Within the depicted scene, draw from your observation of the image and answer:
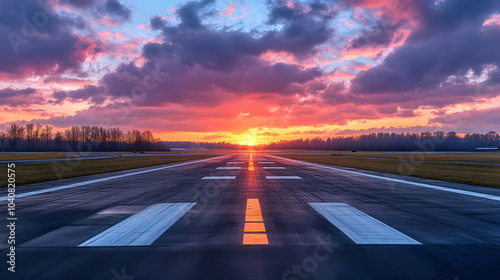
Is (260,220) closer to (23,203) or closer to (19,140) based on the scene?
(23,203)

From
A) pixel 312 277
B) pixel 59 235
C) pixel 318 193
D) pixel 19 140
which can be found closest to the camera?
pixel 312 277

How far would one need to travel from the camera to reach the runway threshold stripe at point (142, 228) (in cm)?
498

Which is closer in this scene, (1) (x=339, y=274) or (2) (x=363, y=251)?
(1) (x=339, y=274)

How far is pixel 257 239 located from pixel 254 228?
2.60 feet

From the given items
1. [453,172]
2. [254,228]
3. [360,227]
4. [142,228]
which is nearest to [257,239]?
[254,228]

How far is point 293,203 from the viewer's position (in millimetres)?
8867

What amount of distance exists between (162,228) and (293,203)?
449 centimetres

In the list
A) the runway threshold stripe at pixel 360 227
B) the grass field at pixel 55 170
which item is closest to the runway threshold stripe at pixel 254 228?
the runway threshold stripe at pixel 360 227

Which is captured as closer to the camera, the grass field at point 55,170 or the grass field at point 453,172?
the grass field at point 453,172

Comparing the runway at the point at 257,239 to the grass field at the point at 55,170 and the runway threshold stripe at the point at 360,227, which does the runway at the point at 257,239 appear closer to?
the runway threshold stripe at the point at 360,227

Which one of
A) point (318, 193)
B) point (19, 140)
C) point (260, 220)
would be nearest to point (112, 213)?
point (260, 220)

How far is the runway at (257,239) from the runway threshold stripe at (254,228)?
1.0 inches

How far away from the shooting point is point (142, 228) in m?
5.87

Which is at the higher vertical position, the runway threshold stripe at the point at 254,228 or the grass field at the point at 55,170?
the runway threshold stripe at the point at 254,228
